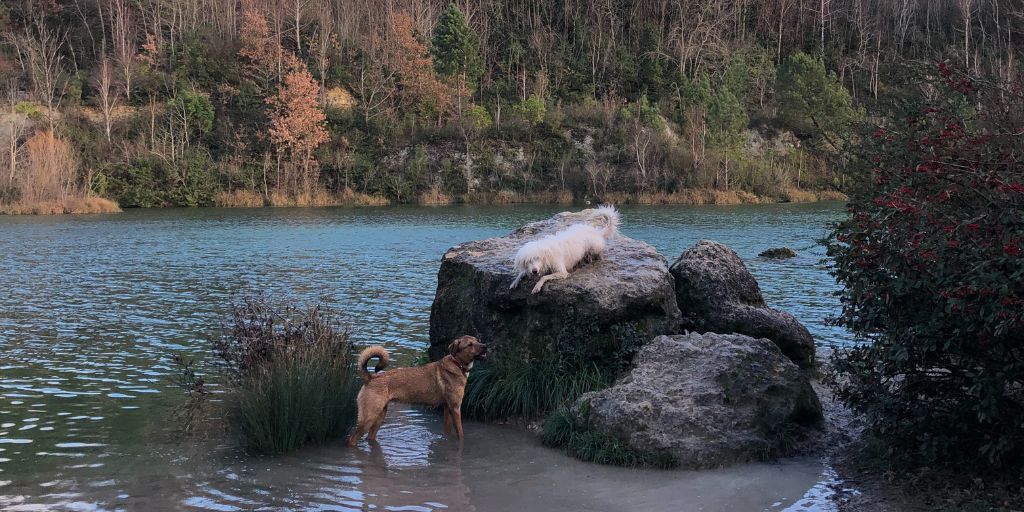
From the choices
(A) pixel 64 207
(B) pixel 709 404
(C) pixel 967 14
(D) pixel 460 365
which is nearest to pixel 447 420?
(D) pixel 460 365

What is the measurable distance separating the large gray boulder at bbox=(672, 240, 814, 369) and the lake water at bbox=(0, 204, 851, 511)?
1.75 m

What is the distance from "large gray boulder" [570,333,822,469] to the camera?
7.96 meters

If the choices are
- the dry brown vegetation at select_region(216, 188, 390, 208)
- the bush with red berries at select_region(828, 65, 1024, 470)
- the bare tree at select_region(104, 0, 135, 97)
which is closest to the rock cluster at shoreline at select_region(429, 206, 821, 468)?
the bush with red berries at select_region(828, 65, 1024, 470)

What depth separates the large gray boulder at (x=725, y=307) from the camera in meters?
11.2

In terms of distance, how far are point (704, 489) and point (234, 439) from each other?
4.65 meters

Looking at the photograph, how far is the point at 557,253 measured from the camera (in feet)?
32.6

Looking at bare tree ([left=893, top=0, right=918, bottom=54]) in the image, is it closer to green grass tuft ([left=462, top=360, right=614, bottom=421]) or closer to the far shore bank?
the far shore bank

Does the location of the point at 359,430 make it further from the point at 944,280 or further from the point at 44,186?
the point at 44,186

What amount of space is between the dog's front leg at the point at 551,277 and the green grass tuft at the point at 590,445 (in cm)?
158

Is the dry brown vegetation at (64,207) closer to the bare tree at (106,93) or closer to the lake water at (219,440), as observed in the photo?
the bare tree at (106,93)

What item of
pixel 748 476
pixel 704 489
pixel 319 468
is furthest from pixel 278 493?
pixel 748 476

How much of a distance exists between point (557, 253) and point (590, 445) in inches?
102

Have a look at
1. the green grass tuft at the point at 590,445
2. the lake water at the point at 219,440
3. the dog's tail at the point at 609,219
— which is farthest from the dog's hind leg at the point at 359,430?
the dog's tail at the point at 609,219

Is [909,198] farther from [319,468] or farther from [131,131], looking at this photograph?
[131,131]
